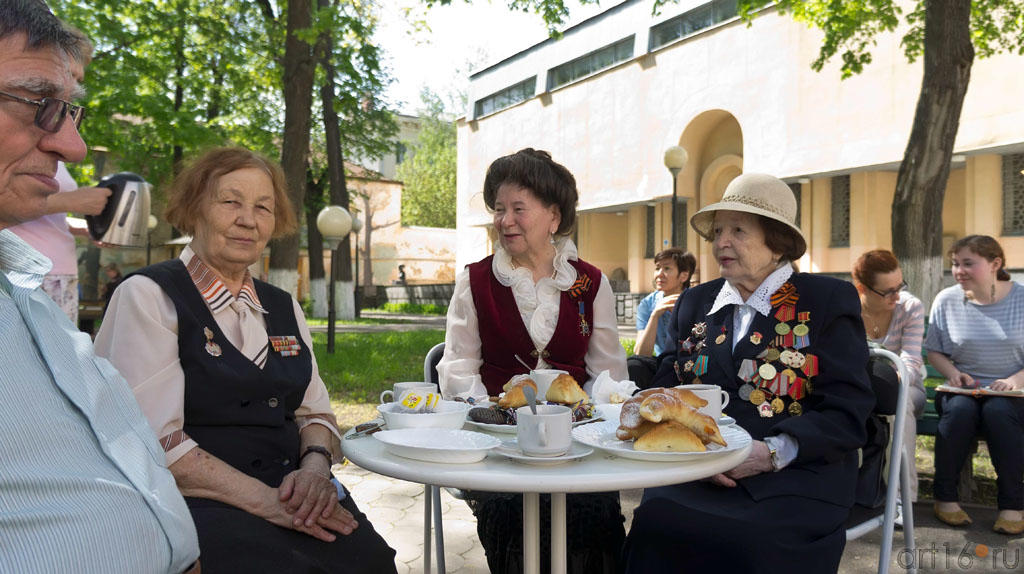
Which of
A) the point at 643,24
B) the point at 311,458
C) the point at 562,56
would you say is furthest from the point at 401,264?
the point at 311,458

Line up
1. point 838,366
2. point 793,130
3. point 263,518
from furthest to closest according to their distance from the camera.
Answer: point 793,130, point 838,366, point 263,518

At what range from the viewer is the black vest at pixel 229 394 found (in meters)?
2.11

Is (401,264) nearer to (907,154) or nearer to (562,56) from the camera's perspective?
(562,56)

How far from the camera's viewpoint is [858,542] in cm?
379

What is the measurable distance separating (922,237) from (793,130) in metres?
12.5

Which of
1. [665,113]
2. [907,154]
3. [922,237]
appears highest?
[665,113]

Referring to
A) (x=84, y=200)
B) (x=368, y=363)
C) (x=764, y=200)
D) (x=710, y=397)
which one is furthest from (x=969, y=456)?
(x=368, y=363)

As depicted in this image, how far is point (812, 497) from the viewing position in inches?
91.0

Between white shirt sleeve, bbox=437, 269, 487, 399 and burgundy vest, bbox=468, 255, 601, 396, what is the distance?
1.2 inches

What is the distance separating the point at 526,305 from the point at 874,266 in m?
2.98

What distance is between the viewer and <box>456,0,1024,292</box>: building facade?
51.8ft

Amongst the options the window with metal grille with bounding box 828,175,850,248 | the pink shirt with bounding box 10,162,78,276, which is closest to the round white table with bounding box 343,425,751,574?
the pink shirt with bounding box 10,162,78,276

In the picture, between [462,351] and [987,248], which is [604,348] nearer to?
[462,351]

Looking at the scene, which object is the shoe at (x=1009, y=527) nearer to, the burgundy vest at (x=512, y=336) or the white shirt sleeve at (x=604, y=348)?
the white shirt sleeve at (x=604, y=348)
